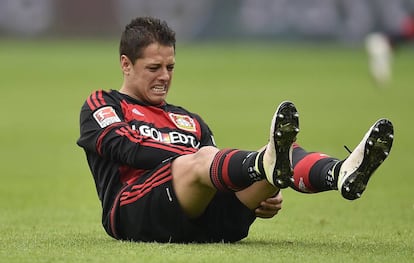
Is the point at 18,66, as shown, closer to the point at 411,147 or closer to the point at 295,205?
the point at 411,147

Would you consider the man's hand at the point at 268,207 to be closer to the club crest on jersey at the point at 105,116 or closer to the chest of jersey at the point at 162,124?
the chest of jersey at the point at 162,124

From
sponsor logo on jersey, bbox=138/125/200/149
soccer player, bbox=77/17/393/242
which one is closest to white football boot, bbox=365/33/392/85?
soccer player, bbox=77/17/393/242

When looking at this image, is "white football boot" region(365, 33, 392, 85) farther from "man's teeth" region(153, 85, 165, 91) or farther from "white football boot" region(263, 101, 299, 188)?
"white football boot" region(263, 101, 299, 188)

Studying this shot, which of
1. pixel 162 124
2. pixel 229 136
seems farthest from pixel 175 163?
pixel 229 136

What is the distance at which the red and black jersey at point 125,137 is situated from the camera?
6.21 meters

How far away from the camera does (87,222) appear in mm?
7930

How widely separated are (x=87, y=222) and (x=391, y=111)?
445 inches

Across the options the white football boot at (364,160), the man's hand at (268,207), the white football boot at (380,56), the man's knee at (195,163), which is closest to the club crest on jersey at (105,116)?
the man's knee at (195,163)

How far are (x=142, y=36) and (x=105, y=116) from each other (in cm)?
57

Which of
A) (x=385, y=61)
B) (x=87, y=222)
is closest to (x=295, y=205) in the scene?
(x=87, y=222)

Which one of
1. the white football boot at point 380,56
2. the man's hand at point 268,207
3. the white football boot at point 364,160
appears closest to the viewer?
the white football boot at point 364,160

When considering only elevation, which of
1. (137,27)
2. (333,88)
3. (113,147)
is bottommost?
(333,88)

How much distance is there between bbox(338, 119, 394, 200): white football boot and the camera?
536 centimetres

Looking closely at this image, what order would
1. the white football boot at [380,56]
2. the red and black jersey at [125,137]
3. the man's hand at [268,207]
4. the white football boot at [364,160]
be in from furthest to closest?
the white football boot at [380,56] → the red and black jersey at [125,137] → the man's hand at [268,207] → the white football boot at [364,160]
